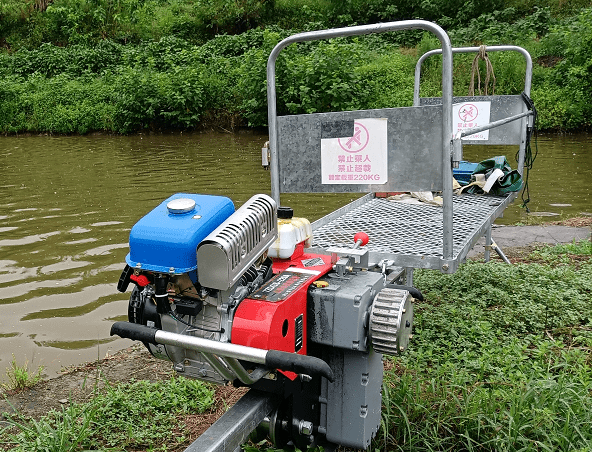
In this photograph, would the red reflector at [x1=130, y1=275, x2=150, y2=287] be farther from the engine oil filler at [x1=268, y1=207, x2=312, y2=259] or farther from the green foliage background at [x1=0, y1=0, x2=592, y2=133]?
the green foliage background at [x1=0, y1=0, x2=592, y2=133]

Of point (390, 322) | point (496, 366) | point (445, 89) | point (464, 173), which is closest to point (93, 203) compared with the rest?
point (464, 173)

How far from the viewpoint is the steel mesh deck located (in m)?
2.93

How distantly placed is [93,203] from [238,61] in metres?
10.9

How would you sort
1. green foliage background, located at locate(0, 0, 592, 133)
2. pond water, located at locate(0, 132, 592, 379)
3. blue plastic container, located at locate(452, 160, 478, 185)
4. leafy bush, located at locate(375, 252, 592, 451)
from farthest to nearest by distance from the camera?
1. green foliage background, located at locate(0, 0, 592, 133)
2. blue plastic container, located at locate(452, 160, 478, 185)
3. pond water, located at locate(0, 132, 592, 379)
4. leafy bush, located at locate(375, 252, 592, 451)

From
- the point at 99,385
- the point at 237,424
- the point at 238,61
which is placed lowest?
the point at 99,385

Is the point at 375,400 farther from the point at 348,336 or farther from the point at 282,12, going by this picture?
the point at 282,12

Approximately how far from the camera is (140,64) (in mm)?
18891

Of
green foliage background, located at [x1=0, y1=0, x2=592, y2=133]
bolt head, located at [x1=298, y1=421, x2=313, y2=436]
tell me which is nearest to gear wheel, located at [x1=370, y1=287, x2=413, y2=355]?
bolt head, located at [x1=298, y1=421, x2=313, y2=436]

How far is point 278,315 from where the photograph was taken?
5.99 feet

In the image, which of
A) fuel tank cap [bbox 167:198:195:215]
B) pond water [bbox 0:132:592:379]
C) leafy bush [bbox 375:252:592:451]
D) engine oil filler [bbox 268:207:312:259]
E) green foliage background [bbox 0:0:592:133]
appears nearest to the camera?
fuel tank cap [bbox 167:198:195:215]

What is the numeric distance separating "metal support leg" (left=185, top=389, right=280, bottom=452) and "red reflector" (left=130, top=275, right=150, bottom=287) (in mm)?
500

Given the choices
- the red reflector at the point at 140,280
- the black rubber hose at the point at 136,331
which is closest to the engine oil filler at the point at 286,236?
the red reflector at the point at 140,280

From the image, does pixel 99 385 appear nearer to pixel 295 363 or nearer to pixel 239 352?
pixel 239 352

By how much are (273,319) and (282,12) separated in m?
23.1
